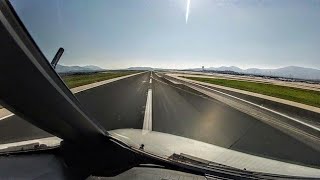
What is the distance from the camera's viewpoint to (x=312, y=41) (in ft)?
8.93

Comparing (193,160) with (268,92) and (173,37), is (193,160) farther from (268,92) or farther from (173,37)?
(268,92)

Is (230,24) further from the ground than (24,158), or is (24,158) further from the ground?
(230,24)

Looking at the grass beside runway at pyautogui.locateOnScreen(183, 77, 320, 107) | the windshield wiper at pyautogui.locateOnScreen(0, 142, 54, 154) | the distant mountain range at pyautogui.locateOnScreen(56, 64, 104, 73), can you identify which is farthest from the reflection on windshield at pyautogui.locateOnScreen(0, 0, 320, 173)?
the grass beside runway at pyautogui.locateOnScreen(183, 77, 320, 107)

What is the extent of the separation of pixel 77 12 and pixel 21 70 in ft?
2.31

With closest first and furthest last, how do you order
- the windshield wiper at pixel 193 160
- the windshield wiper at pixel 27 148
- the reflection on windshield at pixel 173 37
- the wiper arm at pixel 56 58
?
1. the wiper arm at pixel 56 58
2. the reflection on windshield at pixel 173 37
3. the windshield wiper at pixel 193 160
4. the windshield wiper at pixel 27 148

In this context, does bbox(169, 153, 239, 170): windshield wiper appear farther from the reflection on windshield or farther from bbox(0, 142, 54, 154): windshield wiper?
bbox(0, 142, 54, 154): windshield wiper

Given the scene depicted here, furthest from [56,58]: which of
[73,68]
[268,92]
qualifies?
[268,92]

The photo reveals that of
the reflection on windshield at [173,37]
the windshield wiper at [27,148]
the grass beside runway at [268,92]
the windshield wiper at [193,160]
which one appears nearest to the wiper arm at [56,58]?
the reflection on windshield at [173,37]

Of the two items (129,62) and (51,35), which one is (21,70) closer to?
(51,35)

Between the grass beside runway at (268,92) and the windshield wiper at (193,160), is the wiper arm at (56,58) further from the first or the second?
the grass beside runway at (268,92)

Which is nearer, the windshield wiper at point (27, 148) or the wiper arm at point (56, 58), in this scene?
the wiper arm at point (56, 58)

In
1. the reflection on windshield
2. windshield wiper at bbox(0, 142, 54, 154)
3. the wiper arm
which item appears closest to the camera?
the wiper arm

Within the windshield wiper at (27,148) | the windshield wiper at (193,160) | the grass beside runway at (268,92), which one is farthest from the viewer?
the grass beside runway at (268,92)

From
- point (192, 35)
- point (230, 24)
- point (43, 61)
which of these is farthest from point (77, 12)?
point (230, 24)
